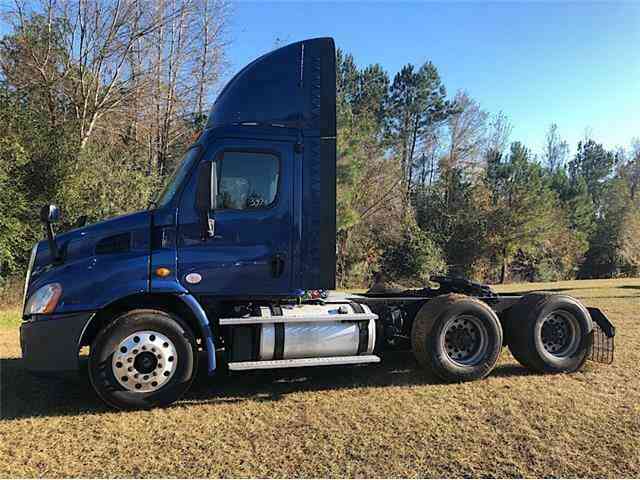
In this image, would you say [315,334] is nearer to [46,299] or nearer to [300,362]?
[300,362]

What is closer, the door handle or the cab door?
the cab door

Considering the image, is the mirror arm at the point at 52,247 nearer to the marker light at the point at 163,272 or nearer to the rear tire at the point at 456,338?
the marker light at the point at 163,272

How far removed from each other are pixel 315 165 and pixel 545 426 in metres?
3.43

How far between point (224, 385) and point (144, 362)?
3.82ft

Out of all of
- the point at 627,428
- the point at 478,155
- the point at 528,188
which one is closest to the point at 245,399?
the point at 627,428

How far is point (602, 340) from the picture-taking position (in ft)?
20.2

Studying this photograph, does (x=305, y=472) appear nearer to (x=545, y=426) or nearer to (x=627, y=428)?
(x=545, y=426)

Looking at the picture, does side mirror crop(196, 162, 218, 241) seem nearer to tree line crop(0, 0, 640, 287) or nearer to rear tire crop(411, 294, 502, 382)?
rear tire crop(411, 294, 502, 382)

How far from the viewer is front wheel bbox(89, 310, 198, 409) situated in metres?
4.62

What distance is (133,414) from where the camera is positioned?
15.0ft

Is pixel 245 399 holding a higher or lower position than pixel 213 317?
lower

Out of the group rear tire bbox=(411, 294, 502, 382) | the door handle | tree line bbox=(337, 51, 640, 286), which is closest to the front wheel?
the door handle

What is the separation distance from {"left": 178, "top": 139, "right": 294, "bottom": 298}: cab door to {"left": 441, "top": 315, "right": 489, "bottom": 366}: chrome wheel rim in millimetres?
2096

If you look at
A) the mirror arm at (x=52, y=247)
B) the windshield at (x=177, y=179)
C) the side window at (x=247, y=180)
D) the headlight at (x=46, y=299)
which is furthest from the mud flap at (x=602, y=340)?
the mirror arm at (x=52, y=247)
